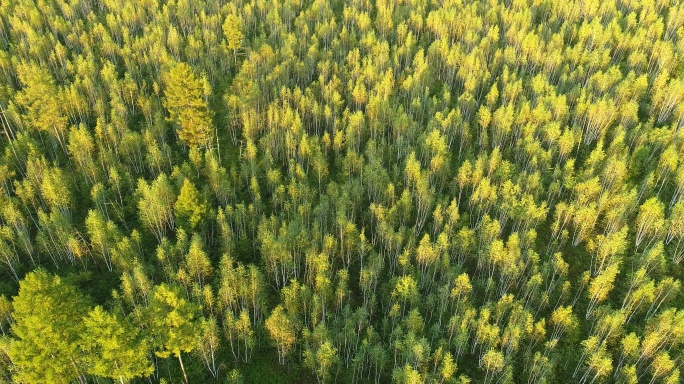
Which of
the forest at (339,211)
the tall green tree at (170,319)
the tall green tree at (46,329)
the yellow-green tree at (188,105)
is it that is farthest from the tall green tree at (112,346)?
the yellow-green tree at (188,105)

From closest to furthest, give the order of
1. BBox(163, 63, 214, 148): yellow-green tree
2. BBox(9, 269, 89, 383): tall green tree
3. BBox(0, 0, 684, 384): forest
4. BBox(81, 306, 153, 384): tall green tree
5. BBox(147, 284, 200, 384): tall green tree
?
1. BBox(9, 269, 89, 383): tall green tree
2. BBox(81, 306, 153, 384): tall green tree
3. BBox(147, 284, 200, 384): tall green tree
4. BBox(0, 0, 684, 384): forest
5. BBox(163, 63, 214, 148): yellow-green tree

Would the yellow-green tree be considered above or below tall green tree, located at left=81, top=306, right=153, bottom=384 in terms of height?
above

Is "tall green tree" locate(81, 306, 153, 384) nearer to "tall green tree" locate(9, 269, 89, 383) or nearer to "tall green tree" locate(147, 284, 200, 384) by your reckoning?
"tall green tree" locate(9, 269, 89, 383)

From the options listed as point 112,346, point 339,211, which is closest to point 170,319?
point 112,346

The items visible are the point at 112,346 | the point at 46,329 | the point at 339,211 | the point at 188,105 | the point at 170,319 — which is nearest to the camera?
the point at 46,329

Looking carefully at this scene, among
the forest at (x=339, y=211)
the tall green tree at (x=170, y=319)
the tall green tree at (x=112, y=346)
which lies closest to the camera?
the tall green tree at (x=112, y=346)

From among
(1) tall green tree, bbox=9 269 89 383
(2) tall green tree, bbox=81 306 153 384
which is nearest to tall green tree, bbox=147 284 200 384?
(2) tall green tree, bbox=81 306 153 384

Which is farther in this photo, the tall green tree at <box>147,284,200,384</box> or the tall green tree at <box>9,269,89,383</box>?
the tall green tree at <box>147,284,200,384</box>

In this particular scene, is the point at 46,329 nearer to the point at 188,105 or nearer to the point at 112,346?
the point at 112,346

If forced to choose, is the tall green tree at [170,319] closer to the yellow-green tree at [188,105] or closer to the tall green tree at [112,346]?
the tall green tree at [112,346]
